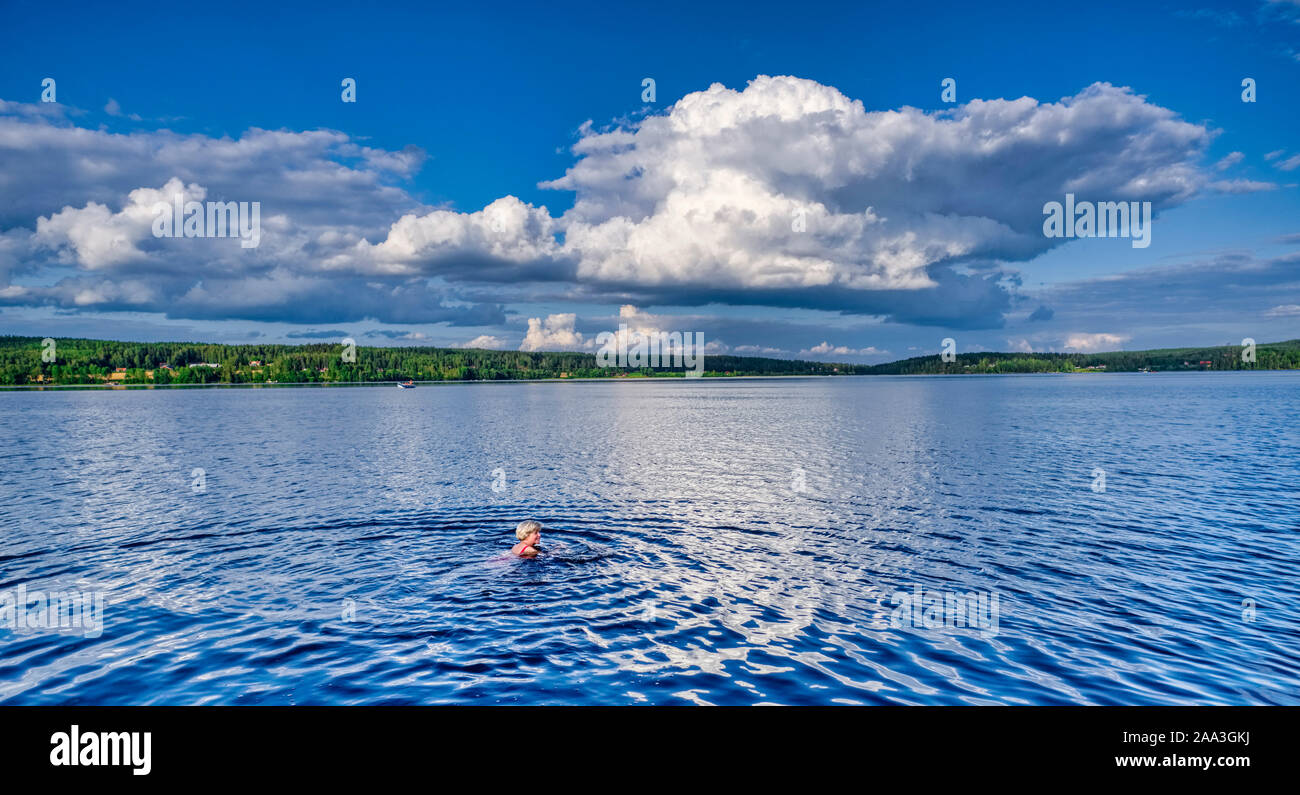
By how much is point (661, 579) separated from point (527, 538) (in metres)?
6.44

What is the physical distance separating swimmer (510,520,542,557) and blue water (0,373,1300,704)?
0.91 meters

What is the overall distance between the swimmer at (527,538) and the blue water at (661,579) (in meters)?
0.91

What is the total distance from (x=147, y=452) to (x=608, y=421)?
233ft

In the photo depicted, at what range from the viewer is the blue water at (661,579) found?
16.0m

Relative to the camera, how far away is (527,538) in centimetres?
2719

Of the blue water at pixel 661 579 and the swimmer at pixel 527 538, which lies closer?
the blue water at pixel 661 579

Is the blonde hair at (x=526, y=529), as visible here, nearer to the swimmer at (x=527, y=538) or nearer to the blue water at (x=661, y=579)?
the swimmer at (x=527, y=538)
